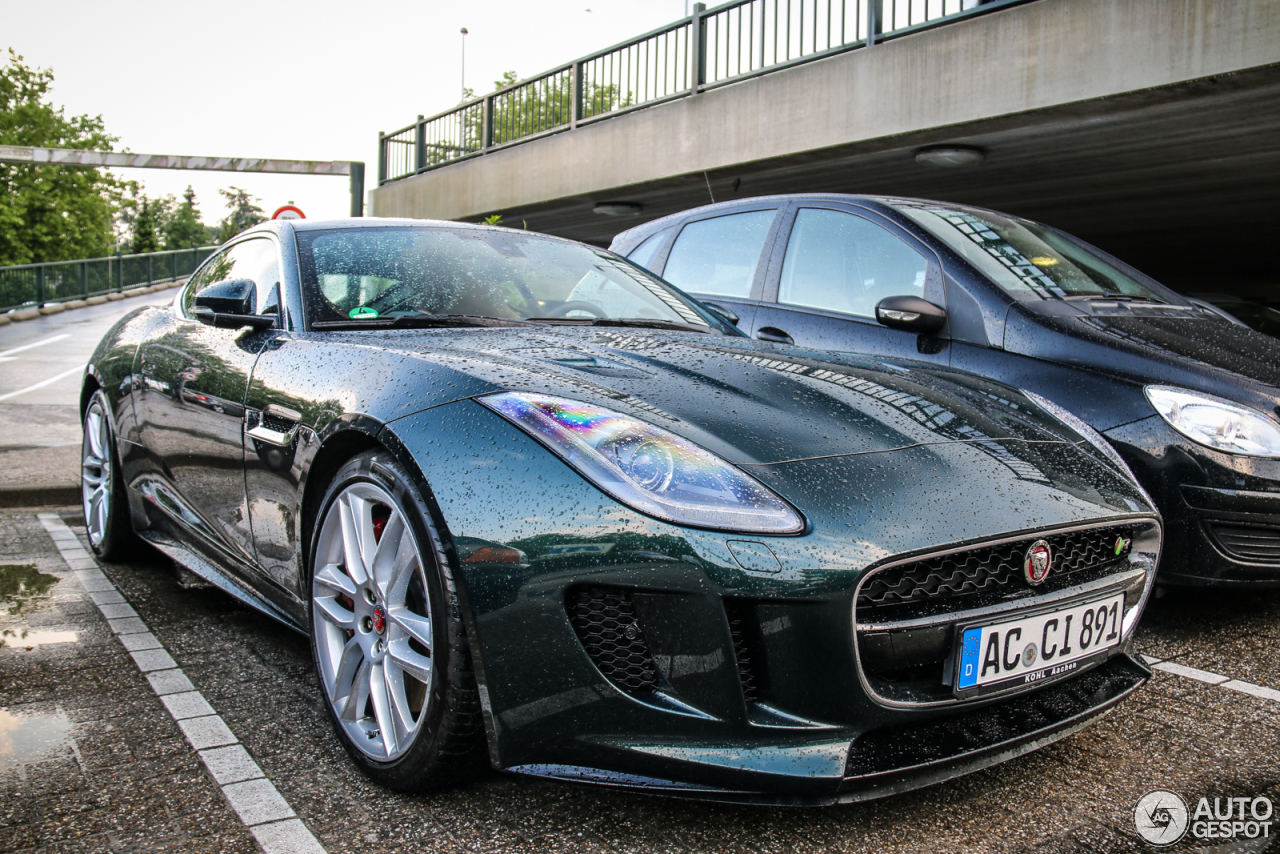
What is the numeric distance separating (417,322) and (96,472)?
2.27 metres

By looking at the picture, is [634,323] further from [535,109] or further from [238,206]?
[238,206]

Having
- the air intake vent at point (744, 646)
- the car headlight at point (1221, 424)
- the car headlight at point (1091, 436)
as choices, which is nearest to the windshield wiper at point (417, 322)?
the air intake vent at point (744, 646)

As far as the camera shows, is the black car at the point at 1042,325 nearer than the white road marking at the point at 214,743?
No

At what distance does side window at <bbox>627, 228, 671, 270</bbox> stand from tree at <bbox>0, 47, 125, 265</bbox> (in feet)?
159

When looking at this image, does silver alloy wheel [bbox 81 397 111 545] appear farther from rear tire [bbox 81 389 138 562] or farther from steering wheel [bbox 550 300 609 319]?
steering wheel [bbox 550 300 609 319]

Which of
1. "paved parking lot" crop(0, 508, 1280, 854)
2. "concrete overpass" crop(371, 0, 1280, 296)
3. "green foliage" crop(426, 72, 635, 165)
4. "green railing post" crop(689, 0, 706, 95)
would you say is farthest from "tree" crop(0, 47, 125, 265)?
"paved parking lot" crop(0, 508, 1280, 854)

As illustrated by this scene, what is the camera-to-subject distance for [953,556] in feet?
5.87

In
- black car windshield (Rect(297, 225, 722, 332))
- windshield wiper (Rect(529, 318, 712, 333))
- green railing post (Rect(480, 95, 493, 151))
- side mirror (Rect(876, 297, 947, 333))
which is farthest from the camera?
green railing post (Rect(480, 95, 493, 151))

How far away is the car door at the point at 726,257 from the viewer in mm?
4480

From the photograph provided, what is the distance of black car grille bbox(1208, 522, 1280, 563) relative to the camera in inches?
120

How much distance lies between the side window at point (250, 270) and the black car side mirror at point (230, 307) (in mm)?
59

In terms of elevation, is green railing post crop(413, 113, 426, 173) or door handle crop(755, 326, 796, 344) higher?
green railing post crop(413, 113, 426, 173)

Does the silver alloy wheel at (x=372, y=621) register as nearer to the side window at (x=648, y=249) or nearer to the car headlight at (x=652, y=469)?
the car headlight at (x=652, y=469)

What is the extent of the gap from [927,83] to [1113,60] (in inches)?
71.8
